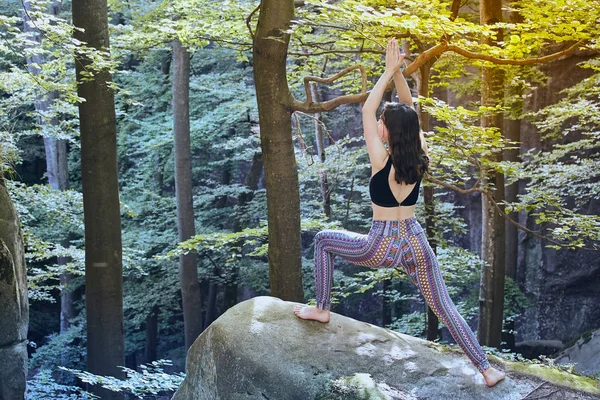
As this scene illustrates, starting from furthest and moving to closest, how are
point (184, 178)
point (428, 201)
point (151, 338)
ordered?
point (151, 338), point (184, 178), point (428, 201)

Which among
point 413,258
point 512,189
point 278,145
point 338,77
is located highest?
point 338,77

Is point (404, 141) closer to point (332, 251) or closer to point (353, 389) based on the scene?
point (332, 251)

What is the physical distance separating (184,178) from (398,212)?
8627mm

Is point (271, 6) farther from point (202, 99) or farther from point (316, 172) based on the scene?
point (202, 99)

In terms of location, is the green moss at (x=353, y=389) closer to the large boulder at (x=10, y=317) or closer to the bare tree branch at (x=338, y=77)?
the bare tree branch at (x=338, y=77)

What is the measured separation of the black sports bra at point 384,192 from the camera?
3.89 meters

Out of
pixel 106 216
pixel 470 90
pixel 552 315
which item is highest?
pixel 470 90

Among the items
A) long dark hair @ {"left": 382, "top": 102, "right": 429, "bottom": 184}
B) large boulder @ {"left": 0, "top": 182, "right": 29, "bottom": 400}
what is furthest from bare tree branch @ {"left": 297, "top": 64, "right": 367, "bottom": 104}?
large boulder @ {"left": 0, "top": 182, "right": 29, "bottom": 400}

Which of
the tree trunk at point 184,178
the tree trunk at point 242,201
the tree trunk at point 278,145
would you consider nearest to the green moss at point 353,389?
the tree trunk at point 278,145

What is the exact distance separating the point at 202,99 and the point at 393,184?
1213 cm

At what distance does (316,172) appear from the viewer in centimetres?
1105

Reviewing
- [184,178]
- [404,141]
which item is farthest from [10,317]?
[184,178]

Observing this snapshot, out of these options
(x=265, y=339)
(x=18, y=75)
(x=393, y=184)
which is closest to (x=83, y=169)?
(x=18, y=75)

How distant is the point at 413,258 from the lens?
4004mm
